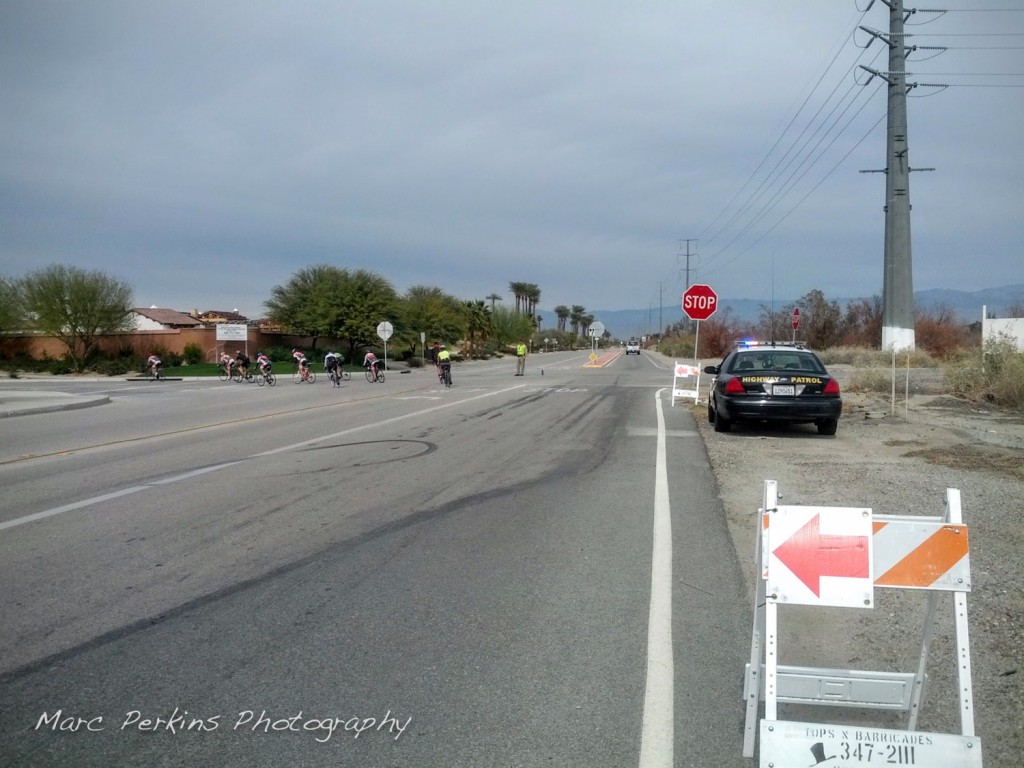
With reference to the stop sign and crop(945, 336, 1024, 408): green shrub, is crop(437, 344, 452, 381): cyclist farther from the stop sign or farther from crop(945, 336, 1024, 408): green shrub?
crop(945, 336, 1024, 408): green shrub

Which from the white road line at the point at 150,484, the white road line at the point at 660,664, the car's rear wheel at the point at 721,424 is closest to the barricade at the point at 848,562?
the white road line at the point at 660,664

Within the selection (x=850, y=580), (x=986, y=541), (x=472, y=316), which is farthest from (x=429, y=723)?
(x=472, y=316)

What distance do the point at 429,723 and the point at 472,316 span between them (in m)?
88.1

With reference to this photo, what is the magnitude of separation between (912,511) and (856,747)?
18.4 ft

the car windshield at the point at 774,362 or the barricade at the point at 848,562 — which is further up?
the car windshield at the point at 774,362

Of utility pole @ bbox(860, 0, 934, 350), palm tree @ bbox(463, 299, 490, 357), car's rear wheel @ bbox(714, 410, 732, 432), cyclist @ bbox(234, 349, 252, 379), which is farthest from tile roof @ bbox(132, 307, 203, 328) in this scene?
car's rear wheel @ bbox(714, 410, 732, 432)

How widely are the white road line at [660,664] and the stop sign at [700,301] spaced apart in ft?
53.7

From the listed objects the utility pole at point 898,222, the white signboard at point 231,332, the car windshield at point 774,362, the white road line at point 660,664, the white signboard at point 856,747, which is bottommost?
the white road line at point 660,664

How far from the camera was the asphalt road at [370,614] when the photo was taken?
4.06 meters

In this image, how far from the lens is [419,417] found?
19078 mm

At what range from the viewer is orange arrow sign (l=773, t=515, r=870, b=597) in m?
3.87

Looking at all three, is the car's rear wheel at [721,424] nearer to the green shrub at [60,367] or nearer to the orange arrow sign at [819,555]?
the orange arrow sign at [819,555]

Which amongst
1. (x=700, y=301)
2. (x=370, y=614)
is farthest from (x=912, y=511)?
(x=700, y=301)

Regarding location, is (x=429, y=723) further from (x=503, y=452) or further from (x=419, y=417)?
(x=419, y=417)
